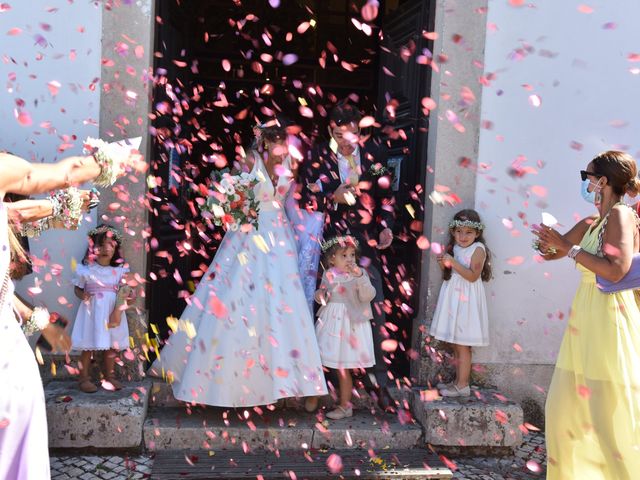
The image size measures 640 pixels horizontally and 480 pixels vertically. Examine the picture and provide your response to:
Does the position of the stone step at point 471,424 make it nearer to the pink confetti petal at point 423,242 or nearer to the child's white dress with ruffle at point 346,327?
the child's white dress with ruffle at point 346,327

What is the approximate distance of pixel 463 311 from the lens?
5465 millimetres

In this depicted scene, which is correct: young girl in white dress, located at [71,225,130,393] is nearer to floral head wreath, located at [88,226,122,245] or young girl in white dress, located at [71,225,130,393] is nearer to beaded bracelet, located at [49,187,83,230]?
floral head wreath, located at [88,226,122,245]

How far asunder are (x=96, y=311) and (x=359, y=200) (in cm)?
205

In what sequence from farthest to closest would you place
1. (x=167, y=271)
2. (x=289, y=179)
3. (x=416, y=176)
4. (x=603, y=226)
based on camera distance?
(x=167, y=271) → (x=416, y=176) → (x=289, y=179) → (x=603, y=226)

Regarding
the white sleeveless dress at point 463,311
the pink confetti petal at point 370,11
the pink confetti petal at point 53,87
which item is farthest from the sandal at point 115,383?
the pink confetti petal at point 370,11

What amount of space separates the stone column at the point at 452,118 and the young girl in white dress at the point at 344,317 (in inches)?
22.4

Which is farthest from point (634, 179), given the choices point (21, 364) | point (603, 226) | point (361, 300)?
point (21, 364)

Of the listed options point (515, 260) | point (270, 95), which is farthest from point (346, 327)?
point (270, 95)

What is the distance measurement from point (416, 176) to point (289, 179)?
1.05 metres

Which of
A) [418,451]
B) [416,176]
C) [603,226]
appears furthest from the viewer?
[416,176]

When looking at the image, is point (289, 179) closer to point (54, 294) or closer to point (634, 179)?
point (54, 294)

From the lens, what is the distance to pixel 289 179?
555cm

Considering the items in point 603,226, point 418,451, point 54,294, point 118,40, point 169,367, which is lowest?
point 418,451

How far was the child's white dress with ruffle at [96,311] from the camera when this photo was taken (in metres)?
5.16
